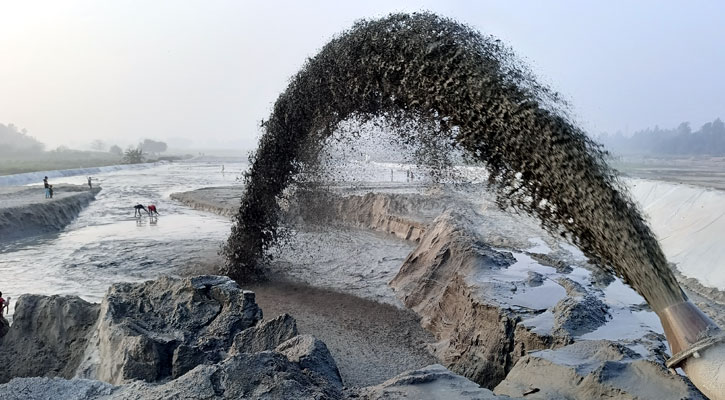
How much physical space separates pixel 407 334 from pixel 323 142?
11.9ft

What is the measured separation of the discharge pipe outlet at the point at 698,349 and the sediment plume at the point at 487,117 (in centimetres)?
20

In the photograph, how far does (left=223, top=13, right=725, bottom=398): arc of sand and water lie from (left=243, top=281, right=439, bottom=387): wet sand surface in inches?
93.8

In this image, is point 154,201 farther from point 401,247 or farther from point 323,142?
point 323,142

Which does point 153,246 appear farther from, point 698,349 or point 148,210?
point 698,349

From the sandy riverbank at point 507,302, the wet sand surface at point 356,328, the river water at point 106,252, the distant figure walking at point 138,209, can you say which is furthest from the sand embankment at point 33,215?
the wet sand surface at point 356,328

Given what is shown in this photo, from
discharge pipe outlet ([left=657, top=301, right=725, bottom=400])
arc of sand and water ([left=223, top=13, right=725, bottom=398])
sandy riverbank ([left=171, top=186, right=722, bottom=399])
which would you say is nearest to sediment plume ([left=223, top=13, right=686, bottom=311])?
arc of sand and water ([left=223, top=13, right=725, bottom=398])

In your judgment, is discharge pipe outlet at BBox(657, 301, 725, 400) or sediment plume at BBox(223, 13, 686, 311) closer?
discharge pipe outlet at BBox(657, 301, 725, 400)

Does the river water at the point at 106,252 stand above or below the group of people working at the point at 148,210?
below

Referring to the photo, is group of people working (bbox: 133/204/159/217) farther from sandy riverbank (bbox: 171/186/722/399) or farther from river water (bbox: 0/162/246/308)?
sandy riverbank (bbox: 171/186/722/399)

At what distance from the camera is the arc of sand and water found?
357 cm

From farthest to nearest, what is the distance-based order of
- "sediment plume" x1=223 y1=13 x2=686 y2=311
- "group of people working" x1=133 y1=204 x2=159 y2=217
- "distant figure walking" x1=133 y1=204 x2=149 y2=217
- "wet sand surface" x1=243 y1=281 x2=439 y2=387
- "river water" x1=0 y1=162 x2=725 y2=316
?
"distant figure walking" x1=133 y1=204 x2=149 y2=217
"group of people working" x1=133 y1=204 x2=159 y2=217
"river water" x1=0 y1=162 x2=725 y2=316
"wet sand surface" x1=243 y1=281 x2=439 y2=387
"sediment plume" x1=223 y1=13 x2=686 y2=311

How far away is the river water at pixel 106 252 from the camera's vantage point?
9.62m

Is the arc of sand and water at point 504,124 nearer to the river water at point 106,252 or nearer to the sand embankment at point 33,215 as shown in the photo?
the river water at point 106,252

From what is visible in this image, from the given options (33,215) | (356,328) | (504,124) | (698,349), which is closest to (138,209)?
(33,215)
